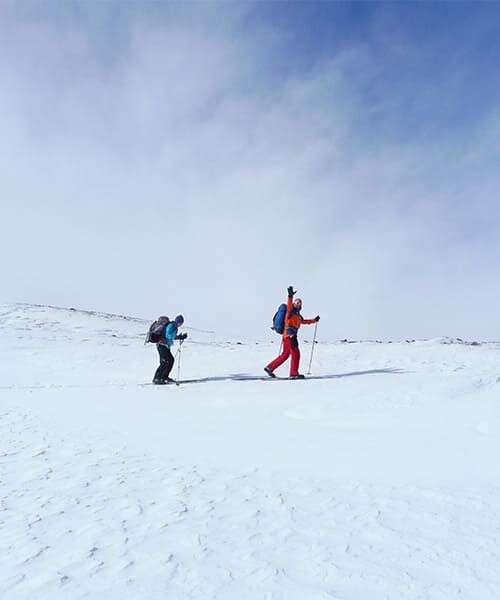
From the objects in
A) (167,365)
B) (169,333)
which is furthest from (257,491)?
(169,333)

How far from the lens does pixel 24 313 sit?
2803 centimetres

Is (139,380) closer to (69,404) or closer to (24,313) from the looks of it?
(69,404)

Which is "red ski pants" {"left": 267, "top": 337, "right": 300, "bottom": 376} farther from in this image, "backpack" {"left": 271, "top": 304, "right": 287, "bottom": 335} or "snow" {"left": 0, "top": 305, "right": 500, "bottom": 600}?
"snow" {"left": 0, "top": 305, "right": 500, "bottom": 600}

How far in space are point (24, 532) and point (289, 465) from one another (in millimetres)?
2817

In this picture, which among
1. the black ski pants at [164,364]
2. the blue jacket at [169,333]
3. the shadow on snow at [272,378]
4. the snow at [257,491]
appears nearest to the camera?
the snow at [257,491]

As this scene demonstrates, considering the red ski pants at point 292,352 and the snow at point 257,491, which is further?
the red ski pants at point 292,352

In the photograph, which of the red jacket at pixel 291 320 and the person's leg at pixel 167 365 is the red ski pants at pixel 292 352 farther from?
the person's leg at pixel 167 365

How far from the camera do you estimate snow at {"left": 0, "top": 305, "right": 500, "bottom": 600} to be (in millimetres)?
2781

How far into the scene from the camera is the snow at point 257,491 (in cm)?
278

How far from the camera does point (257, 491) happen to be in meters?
A: 4.37

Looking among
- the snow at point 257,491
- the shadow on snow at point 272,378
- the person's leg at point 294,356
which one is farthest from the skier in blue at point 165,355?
the person's leg at point 294,356

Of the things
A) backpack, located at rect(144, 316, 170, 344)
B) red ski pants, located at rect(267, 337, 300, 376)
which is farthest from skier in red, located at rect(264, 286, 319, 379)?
backpack, located at rect(144, 316, 170, 344)

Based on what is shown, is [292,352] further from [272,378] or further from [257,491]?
[257,491]

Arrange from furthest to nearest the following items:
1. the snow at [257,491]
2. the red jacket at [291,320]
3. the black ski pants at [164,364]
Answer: the black ski pants at [164,364]
the red jacket at [291,320]
the snow at [257,491]
